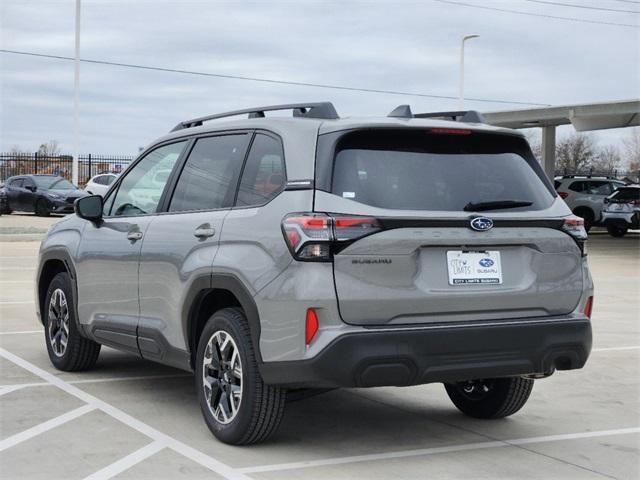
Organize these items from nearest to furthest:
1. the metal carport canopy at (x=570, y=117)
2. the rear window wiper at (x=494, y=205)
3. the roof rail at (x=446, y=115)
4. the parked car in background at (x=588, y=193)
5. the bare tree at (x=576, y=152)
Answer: the rear window wiper at (x=494, y=205), the roof rail at (x=446, y=115), the metal carport canopy at (x=570, y=117), the parked car in background at (x=588, y=193), the bare tree at (x=576, y=152)

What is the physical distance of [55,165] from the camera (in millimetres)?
51438

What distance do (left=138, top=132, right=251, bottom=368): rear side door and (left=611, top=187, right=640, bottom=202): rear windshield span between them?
26606 millimetres

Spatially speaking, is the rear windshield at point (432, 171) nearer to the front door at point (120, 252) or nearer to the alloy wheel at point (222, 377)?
the alloy wheel at point (222, 377)

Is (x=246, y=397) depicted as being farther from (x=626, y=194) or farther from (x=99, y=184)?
(x=99, y=184)

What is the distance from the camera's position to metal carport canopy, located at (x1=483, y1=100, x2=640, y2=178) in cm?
2966

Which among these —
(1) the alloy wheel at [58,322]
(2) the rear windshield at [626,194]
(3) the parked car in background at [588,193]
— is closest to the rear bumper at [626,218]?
(2) the rear windshield at [626,194]

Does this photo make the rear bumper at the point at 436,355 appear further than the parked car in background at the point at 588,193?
No

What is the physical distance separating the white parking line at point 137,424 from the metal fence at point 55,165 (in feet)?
119

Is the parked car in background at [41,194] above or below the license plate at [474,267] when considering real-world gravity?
below

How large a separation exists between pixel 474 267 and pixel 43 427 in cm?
274

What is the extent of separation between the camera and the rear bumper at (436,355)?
5.10 meters

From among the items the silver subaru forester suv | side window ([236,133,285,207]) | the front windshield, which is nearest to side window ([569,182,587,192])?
the front windshield

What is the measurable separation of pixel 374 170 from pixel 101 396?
112 inches

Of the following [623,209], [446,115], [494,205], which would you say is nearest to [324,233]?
[494,205]
